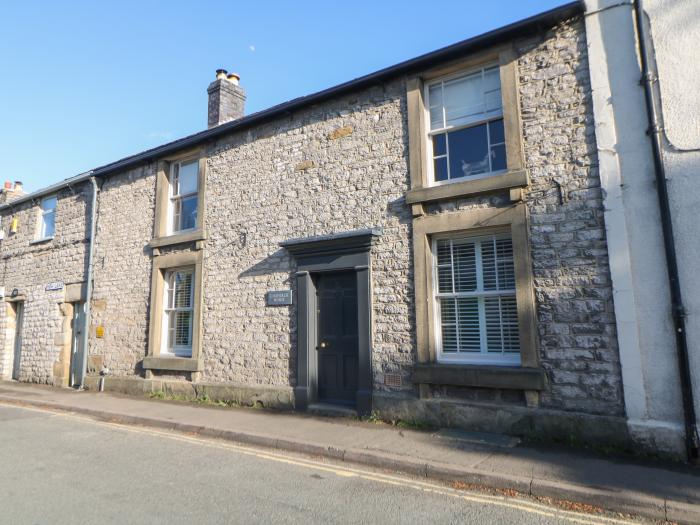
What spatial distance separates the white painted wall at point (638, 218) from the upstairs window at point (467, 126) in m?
1.41

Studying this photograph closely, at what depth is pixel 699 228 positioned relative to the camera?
5430 millimetres

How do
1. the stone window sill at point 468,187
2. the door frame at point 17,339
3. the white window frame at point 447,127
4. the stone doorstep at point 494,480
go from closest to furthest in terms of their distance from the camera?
the stone doorstep at point 494,480 → the stone window sill at point 468,187 → the white window frame at point 447,127 → the door frame at point 17,339

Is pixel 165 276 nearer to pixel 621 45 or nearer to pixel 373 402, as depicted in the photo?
pixel 373 402

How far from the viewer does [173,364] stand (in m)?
10.0

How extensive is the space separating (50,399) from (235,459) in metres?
6.89

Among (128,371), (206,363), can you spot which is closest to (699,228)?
(206,363)

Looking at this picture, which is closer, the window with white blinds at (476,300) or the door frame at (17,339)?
the window with white blinds at (476,300)

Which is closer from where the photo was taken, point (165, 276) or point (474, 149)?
point (474, 149)

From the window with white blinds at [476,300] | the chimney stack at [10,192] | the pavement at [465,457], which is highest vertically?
the chimney stack at [10,192]

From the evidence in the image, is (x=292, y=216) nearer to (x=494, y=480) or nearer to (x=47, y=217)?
(x=494, y=480)

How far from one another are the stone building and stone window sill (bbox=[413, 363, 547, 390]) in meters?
0.02

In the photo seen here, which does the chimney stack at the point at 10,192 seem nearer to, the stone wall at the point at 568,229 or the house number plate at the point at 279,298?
the house number plate at the point at 279,298

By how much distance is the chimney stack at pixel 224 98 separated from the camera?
11914 mm

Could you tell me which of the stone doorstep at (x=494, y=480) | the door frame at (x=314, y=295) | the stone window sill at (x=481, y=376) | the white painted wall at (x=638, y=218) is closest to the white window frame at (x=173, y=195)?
the door frame at (x=314, y=295)
